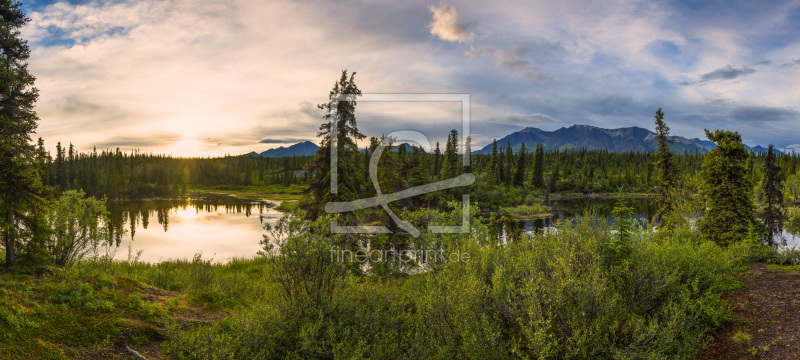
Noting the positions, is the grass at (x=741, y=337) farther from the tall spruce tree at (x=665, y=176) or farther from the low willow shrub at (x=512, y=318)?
the tall spruce tree at (x=665, y=176)

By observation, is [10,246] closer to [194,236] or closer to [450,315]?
[450,315]

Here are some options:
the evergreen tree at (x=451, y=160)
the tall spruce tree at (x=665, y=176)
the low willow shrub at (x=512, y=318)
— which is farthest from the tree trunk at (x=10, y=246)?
the evergreen tree at (x=451, y=160)

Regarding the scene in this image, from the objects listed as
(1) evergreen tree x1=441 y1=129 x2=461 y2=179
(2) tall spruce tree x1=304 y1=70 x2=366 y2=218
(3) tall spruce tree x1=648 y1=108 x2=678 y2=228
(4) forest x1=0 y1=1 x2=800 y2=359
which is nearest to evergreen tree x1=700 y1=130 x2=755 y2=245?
(4) forest x1=0 y1=1 x2=800 y2=359

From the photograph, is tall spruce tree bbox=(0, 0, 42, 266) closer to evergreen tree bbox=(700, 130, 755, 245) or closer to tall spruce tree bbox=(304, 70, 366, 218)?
tall spruce tree bbox=(304, 70, 366, 218)

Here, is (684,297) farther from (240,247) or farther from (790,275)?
(240,247)

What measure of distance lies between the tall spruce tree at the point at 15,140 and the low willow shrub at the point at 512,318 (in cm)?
682

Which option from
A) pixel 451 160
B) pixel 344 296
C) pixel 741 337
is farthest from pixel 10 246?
→ pixel 451 160

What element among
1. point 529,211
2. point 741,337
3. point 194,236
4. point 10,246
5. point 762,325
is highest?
point 10,246

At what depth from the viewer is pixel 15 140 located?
1102 cm

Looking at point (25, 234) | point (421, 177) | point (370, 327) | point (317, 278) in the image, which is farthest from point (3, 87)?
point (421, 177)

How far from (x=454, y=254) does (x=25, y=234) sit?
475 inches

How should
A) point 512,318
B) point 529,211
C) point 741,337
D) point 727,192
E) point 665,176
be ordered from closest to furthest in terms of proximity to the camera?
point 512,318 → point 741,337 → point 727,192 → point 665,176 → point 529,211

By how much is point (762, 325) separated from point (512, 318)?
558cm

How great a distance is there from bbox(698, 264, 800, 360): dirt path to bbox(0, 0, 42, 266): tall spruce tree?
16979 millimetres
